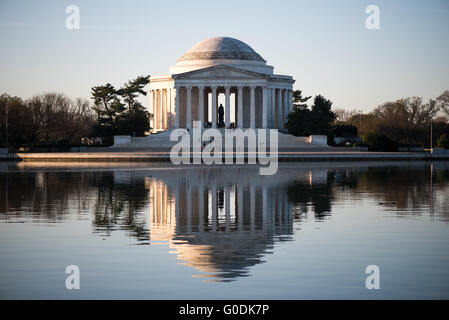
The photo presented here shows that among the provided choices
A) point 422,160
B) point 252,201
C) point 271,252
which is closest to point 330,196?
point 252,201

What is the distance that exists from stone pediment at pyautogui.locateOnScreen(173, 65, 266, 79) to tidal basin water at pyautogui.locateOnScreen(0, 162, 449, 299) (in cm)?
7158

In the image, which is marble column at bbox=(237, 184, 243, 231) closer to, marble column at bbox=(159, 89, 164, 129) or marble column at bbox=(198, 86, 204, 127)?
marble column at bbox=(198, 86, 204, 127)

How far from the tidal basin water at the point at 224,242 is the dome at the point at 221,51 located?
78.2 m

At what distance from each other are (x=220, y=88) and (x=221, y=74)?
4716mm

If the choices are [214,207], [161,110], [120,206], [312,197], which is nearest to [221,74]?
[161,110]

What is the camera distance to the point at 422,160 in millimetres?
70312

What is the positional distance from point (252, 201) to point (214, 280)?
1420 centimetres

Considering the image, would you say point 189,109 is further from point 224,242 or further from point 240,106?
point 224,242

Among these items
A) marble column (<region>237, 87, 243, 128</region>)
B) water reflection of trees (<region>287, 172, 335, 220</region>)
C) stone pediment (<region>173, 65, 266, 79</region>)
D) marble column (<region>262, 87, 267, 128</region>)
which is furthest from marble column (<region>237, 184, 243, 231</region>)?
marble column (<region>262, 87, 267, 128</region>)

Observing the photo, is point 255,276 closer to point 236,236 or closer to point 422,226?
point 236,236

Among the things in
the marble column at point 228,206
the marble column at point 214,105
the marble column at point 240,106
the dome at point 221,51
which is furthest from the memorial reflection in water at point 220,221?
the dome at point 221,51

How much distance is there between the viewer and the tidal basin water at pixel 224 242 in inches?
522

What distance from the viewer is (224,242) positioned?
58.7 feet
